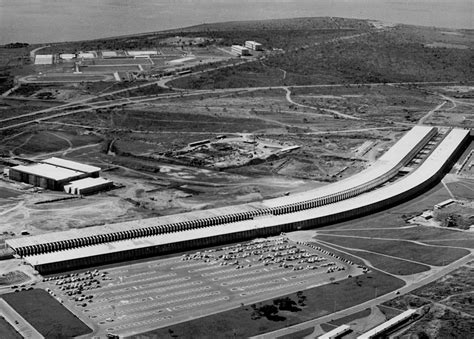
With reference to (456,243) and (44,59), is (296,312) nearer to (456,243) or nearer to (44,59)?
(456,243)

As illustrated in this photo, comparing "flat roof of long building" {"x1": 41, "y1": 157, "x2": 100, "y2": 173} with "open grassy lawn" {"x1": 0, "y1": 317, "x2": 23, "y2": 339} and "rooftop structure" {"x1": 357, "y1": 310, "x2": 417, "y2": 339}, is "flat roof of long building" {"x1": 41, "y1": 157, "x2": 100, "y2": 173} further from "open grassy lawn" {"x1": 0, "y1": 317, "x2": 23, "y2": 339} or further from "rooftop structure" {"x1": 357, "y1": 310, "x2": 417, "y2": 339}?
"rooftop structure" {"x1": 357, "y1": 310, "x2": 417, "y2": 339}

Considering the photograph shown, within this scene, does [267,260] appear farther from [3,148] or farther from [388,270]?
[3,148]

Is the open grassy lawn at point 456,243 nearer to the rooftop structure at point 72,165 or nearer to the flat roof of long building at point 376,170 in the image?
the flat roof of long building at point 376,170

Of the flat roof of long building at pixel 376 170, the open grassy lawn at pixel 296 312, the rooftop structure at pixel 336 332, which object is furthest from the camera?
the flat roof of long building at pixel 376 170

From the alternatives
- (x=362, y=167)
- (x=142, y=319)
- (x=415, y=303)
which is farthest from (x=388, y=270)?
(x=362, y=167)

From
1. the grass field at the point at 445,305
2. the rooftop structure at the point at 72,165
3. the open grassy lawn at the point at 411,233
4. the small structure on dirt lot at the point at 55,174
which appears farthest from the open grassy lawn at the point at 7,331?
the rooftop structure at the point at 72,165
